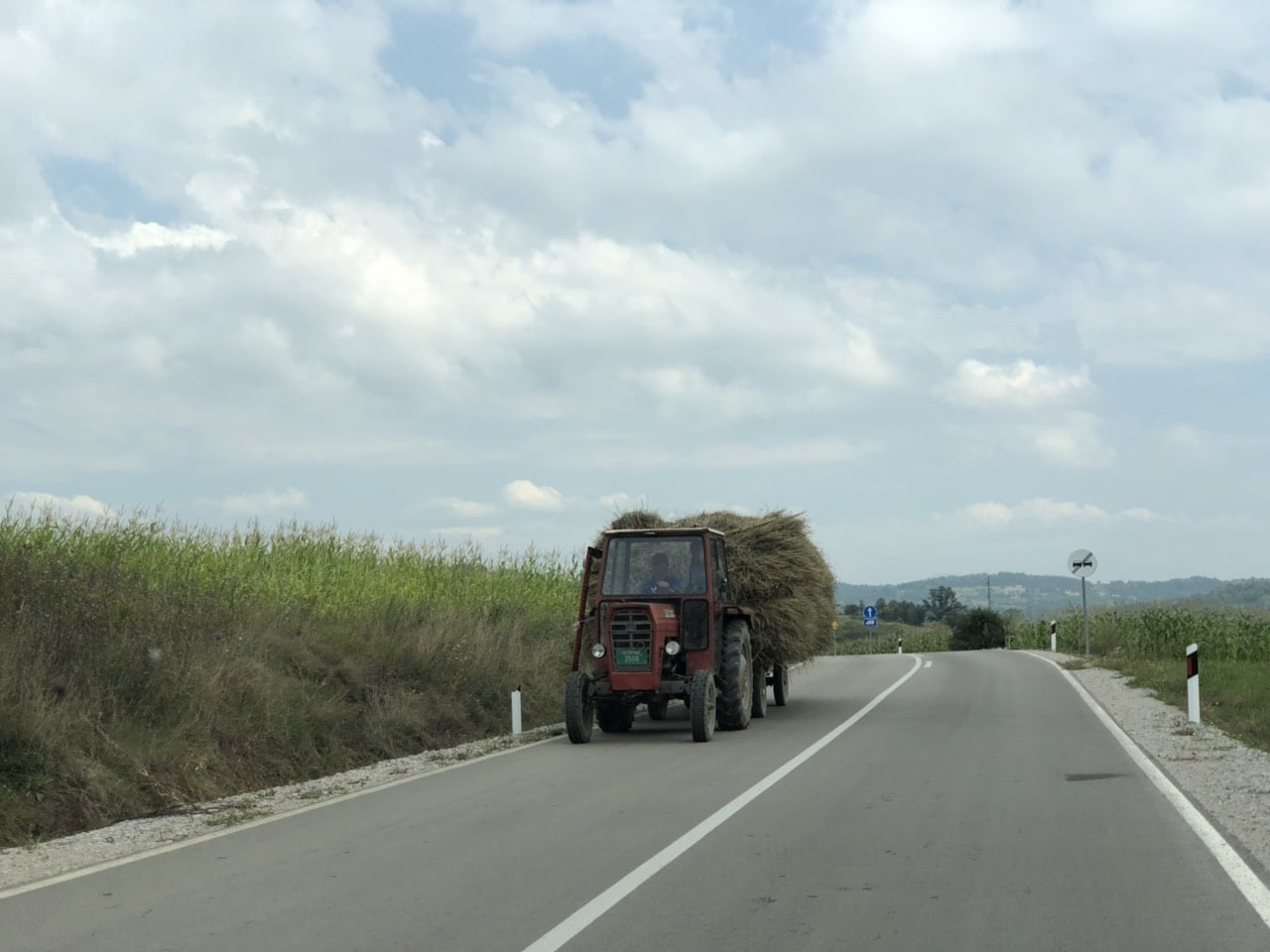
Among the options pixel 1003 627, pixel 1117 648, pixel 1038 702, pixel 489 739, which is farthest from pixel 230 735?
pixel 1003 627

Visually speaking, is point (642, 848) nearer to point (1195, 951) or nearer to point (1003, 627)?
point (1195, 951)

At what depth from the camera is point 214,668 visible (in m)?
14.2

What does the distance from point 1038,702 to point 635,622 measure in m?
8.37

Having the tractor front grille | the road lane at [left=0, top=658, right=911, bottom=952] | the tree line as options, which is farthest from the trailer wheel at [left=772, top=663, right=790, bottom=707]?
the tree line

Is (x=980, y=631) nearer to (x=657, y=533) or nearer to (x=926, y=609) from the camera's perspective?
(x=657, y=533)

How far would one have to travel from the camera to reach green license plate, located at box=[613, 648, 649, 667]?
16.6m

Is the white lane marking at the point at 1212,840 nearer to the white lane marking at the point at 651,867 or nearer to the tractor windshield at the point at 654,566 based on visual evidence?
the white lane marking at the point at 651,867

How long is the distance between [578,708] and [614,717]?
175 cm

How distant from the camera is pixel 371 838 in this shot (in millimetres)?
9359

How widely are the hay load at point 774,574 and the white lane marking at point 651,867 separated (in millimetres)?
5166

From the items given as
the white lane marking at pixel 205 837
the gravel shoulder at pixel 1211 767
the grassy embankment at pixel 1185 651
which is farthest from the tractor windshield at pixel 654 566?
the gravel shoulder at pixel 1211 767

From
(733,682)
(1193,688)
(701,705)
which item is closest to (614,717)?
(733,682)

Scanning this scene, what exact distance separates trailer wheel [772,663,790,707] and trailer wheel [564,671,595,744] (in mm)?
5848

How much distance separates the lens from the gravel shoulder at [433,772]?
897 cm
